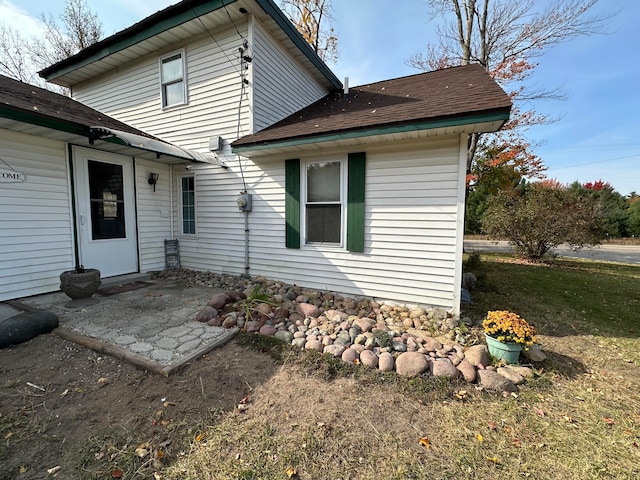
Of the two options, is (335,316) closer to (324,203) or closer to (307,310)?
Result: (307,310)

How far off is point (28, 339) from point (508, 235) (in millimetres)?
12275

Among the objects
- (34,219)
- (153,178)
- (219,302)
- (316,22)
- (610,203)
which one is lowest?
(219,302)

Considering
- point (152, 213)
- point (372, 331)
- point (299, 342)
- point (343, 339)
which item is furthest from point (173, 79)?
point (372, 331)

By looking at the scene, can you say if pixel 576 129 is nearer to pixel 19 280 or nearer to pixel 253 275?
pixel 253 275

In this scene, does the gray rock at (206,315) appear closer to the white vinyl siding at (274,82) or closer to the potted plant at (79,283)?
the potted plant at (79,283)

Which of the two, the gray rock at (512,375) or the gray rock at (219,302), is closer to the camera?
the gray rock at (512,375)

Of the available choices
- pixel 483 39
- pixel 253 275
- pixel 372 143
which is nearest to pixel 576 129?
pixel 483 39

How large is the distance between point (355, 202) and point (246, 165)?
A: 8.50 feet

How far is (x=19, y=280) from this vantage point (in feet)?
14.5

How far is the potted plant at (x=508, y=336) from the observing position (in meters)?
2.82

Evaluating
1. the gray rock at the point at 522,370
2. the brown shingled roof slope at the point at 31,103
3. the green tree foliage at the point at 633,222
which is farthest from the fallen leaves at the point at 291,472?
the green tree foliage at the point at 633,222

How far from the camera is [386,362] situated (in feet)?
9.30

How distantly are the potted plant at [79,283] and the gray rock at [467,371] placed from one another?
537 centimetres

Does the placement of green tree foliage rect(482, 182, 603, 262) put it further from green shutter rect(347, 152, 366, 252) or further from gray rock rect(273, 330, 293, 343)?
gray rock rect(273, 330, 293, 343)
